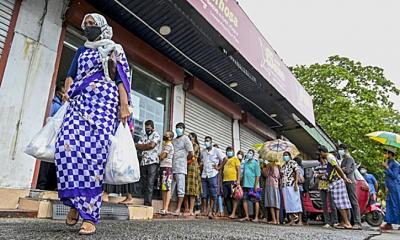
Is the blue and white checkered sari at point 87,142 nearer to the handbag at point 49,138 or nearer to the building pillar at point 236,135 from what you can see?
the handbag at point 49,138

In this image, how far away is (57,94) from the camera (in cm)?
519

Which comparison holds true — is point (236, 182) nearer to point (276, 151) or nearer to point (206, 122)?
point (276, 151)

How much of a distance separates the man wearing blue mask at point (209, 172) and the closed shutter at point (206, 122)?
1.06 meters

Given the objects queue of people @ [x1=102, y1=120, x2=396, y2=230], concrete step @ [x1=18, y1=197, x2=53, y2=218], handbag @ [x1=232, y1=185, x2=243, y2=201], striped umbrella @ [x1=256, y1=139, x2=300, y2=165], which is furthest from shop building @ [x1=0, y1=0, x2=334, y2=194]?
handbag @ [x1=232, y1=185, x2=243, y2=201]

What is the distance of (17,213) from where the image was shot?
3.70 m

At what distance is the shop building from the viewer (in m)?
4.43

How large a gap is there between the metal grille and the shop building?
87 cm

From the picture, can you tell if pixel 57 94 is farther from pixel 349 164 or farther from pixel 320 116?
pixel 320 116

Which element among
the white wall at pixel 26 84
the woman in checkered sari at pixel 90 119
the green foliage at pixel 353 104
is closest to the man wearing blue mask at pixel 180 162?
the white wall at pixel 26 84

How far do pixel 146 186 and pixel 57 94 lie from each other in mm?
2116

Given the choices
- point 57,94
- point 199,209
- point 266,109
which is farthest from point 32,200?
point 266,109

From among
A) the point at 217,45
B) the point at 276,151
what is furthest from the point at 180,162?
the point at 276,151

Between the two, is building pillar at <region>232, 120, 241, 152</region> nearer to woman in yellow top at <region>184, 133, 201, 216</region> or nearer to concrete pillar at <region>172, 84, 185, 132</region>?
concrete pillar at <region>172, 84, 185, 132</region>

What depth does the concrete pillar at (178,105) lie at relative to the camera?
7.46 meters
